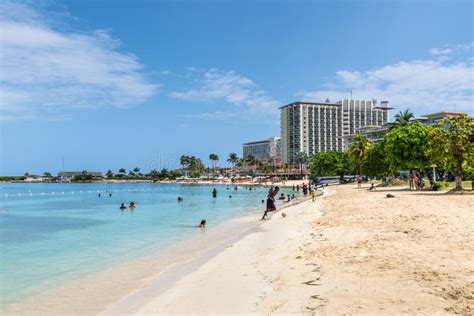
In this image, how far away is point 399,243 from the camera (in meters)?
13.1

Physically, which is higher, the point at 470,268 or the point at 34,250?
the point at 470,268

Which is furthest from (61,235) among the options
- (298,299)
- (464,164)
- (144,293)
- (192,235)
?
(464,164)

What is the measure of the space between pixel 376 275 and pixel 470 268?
83.0 inches

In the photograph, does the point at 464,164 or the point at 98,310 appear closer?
the point at 98,310

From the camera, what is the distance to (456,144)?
3369cm

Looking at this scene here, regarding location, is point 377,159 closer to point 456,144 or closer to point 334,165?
point 456,144

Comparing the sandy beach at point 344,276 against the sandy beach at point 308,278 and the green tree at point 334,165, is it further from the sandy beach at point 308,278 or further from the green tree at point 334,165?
the green tree at point 334,165

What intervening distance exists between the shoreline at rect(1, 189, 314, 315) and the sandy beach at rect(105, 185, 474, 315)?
1.09 m

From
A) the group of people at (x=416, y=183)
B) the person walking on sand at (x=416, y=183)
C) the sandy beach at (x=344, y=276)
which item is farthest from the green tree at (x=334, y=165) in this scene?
the sandy beach at (x=344, y=276)

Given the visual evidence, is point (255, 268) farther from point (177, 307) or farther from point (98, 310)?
point (98, 310)

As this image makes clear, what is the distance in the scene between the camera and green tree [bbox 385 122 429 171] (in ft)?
146

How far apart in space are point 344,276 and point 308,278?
869 mm

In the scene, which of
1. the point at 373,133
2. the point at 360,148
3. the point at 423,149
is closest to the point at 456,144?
the point at 423,149

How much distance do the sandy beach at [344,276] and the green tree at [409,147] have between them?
97.6 ft
